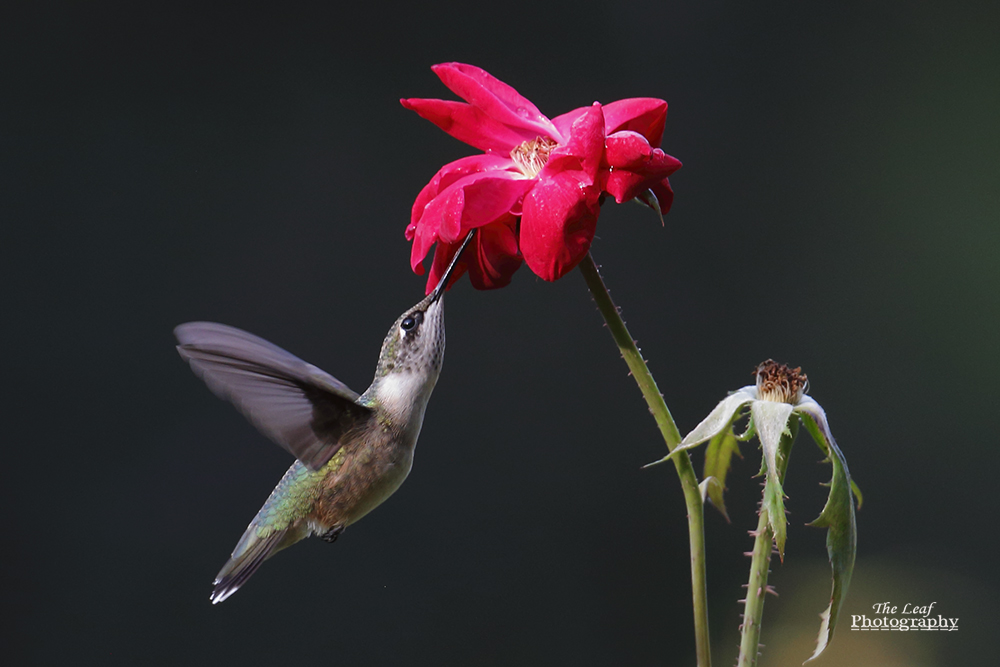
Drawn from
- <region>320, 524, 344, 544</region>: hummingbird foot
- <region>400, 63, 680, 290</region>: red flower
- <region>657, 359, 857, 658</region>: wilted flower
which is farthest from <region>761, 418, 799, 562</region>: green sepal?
<region>320, 524, 344, 544</region>: hummingbird foot

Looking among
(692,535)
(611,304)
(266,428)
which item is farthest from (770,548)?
(266,428)

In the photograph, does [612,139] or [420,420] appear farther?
[420,420]

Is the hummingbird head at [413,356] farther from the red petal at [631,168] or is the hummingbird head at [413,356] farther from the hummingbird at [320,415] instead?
the red petal at [631,168]

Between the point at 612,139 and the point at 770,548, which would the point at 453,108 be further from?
the point at 770,548

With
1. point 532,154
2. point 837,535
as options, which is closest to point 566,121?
point 532,154

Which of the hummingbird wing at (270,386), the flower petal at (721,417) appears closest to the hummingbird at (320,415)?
the hummingbird wing at (270,386)

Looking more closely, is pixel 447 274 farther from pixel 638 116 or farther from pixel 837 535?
pixel 837 535
